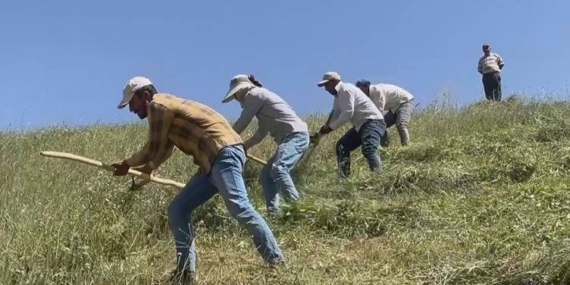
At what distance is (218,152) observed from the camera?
393 centimetres

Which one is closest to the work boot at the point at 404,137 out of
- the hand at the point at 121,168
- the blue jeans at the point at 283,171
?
the blue jeans at the point at 283,171

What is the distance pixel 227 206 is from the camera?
391 centimetres

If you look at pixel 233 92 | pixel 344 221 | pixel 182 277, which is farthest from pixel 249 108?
pixel 182 277

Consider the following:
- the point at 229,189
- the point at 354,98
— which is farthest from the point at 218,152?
the point at 354,98

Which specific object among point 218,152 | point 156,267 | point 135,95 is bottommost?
point 156,267

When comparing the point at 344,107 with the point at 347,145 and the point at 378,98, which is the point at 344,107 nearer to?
the point at 347,145

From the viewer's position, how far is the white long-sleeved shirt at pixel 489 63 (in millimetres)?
12406

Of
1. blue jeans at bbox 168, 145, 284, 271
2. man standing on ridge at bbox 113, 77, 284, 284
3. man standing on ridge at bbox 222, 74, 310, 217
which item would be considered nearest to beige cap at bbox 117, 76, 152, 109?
man standing on ridge at bbox 113, 77, 284, 284

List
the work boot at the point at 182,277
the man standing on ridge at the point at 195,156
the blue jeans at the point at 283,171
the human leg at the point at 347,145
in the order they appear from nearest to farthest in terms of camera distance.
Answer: the work boot at the point at 182,277 → the man standing on ridge at the point at 195,156 → the blue jeans at the point at 283,171 → the human leg at the point at 347,145

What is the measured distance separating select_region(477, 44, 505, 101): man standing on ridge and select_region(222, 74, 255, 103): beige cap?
787cm

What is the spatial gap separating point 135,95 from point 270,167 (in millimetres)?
2018

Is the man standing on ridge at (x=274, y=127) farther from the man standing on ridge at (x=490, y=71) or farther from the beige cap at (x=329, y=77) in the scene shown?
the man standing on ridge at (x=490, y=71)

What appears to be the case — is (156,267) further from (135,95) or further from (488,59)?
(488,59)

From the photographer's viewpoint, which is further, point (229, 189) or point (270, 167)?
point (270, 167)
